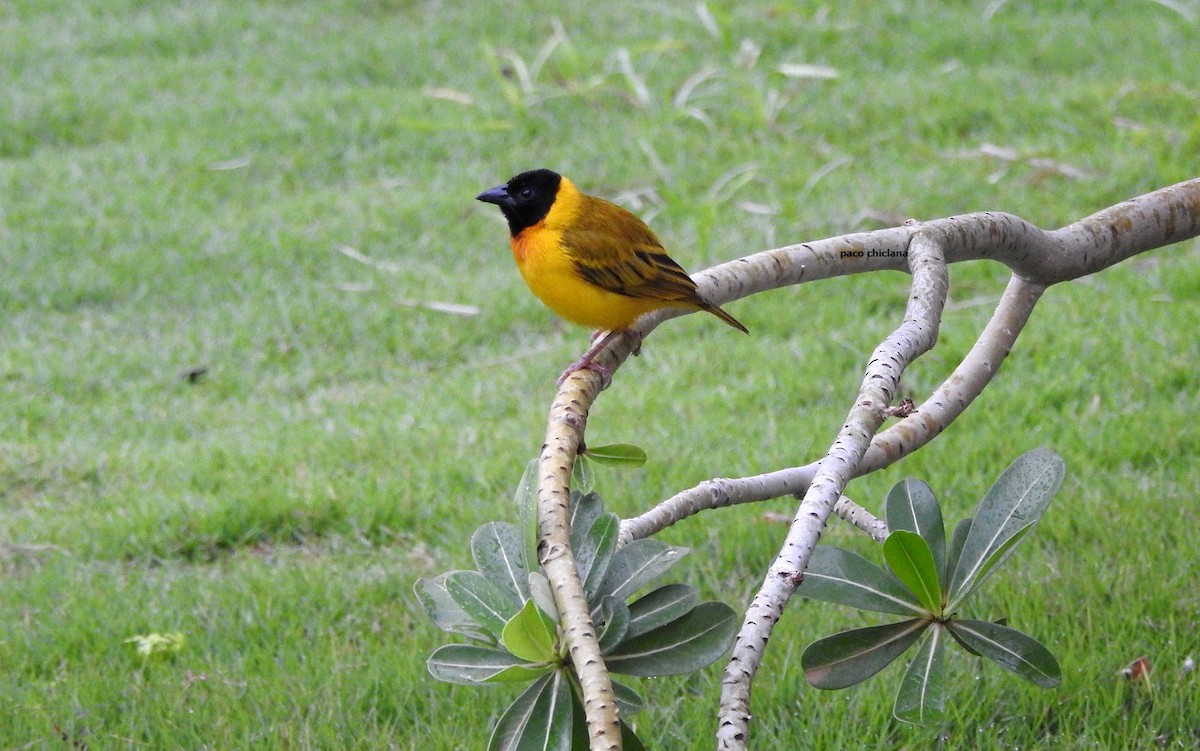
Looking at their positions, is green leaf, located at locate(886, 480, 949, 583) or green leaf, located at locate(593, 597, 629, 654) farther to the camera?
green leaf, located at locate(886, 480, 949, 583)

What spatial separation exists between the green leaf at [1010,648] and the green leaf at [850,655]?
124mm

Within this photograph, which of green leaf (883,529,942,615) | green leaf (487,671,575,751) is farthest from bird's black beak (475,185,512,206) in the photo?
green leaf (487,671,575,751)

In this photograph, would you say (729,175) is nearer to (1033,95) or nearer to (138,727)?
(1033,95)

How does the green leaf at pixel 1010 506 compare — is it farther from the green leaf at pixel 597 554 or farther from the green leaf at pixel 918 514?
the green leaf at pixel 597 554

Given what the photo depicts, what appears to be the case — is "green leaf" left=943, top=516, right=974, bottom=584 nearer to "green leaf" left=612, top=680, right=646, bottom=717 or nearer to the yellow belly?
"green leaf" left=612, top=680, right=646, bottom=717

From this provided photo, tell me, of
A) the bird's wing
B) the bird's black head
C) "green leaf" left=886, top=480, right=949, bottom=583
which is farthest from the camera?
the bird's black head

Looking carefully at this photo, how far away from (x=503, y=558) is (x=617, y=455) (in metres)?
0.42

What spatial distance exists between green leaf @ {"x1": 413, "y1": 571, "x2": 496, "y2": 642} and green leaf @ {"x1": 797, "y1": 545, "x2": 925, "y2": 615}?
58 centimetres

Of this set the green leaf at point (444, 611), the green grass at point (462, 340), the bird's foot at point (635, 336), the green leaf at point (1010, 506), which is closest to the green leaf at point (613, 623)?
the green leaf at point (444, 611)

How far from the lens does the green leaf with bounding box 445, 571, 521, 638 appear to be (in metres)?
1.98

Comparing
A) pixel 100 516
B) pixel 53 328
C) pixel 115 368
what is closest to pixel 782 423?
pixel 100 516

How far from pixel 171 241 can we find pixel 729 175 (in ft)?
10.3

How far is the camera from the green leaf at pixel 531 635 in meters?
1.72

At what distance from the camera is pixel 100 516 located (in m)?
4.76
